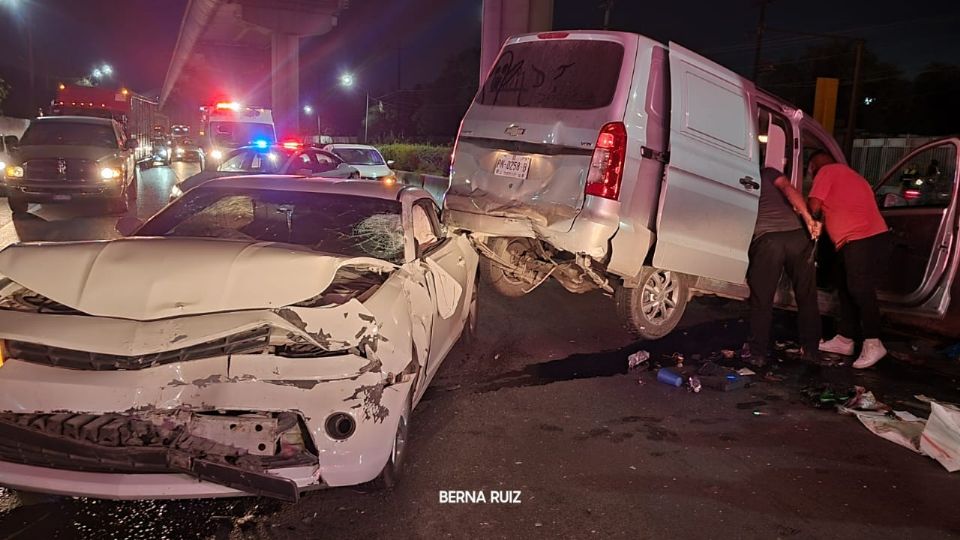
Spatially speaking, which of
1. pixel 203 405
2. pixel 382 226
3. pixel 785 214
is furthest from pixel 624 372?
pixel 203 405

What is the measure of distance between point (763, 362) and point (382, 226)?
3426 millimetres

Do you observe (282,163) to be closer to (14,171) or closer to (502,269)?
(14,171)

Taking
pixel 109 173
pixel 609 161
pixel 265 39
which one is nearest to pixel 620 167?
pixel 609 161

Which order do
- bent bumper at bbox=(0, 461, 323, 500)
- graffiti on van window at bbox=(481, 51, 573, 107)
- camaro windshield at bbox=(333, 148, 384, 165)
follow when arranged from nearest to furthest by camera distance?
1. bent bumper at bbox=(0, 461, 323, 500)
2. graffiti on van window at bbox=(481, 51, 573, 107)
3. camaro windshield at bbox=(333, 148, 384, 165)

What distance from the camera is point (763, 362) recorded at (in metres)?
5.86

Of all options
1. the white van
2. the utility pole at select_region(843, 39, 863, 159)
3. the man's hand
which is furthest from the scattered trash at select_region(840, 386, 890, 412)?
the utility pole at select_region(843, 39, 863, 159)

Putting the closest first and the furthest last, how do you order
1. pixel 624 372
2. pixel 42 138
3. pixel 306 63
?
Result: pixel 624 372 < pixel 42 138 < pixel 306 63

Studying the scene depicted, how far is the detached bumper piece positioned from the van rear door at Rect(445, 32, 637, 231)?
10.00ft

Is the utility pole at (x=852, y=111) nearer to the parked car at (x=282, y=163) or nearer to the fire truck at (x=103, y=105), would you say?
the parked car at (x=282, y=163)

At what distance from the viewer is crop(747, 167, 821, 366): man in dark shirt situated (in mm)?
5918

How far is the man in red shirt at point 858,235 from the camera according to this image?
585 cm

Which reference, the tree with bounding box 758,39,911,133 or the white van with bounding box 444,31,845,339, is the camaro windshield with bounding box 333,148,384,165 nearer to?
the white van with bounding box 444,31,845,339

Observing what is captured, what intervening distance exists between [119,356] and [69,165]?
477 inches

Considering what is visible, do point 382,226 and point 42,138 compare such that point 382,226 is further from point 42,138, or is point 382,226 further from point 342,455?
point 42,138
